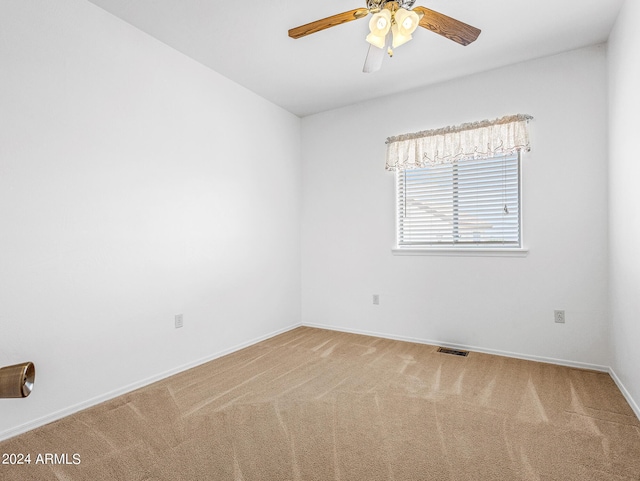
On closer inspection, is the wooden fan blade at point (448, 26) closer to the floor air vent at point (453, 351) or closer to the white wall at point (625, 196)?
the white wall at point (625, 196)

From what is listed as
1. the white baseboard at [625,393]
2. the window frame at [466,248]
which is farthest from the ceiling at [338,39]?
the white baseboard at [625,393]

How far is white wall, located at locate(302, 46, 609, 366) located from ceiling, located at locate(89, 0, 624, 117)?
0.27 m

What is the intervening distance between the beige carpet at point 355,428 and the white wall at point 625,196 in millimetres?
357

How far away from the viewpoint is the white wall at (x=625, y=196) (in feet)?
6.99

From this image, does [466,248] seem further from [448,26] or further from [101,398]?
[101,398]

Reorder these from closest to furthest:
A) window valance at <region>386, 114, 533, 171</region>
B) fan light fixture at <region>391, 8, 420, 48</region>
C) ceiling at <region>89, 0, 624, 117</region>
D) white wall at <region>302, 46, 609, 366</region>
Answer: fan light fixture at <region>391, 8, 420, 48</region> < ceiling at <region>89, 0, 624, 117</region> < white wall at <region>302, 46, 609, 366</region> < window valance at <region>386, 114, 533, 171</region>

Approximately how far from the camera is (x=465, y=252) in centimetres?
345

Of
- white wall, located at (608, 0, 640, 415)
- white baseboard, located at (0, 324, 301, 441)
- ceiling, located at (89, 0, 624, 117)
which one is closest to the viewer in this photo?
white baseboard, located at (0, 324, 301, 441)

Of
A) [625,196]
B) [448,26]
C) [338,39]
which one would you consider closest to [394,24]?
[448,26]

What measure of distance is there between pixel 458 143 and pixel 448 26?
1580mm

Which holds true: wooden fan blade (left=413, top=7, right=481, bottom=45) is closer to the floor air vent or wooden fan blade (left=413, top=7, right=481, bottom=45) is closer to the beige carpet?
the beige carpet

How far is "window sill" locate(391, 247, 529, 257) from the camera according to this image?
3211 mm

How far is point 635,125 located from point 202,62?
3237 mm

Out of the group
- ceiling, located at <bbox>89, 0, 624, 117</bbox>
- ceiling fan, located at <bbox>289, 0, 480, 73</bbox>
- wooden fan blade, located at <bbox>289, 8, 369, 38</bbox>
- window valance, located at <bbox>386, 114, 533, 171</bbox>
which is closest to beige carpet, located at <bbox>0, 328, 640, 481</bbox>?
window valance, located at <bbox>386, 114, 533, 171</bbox>
